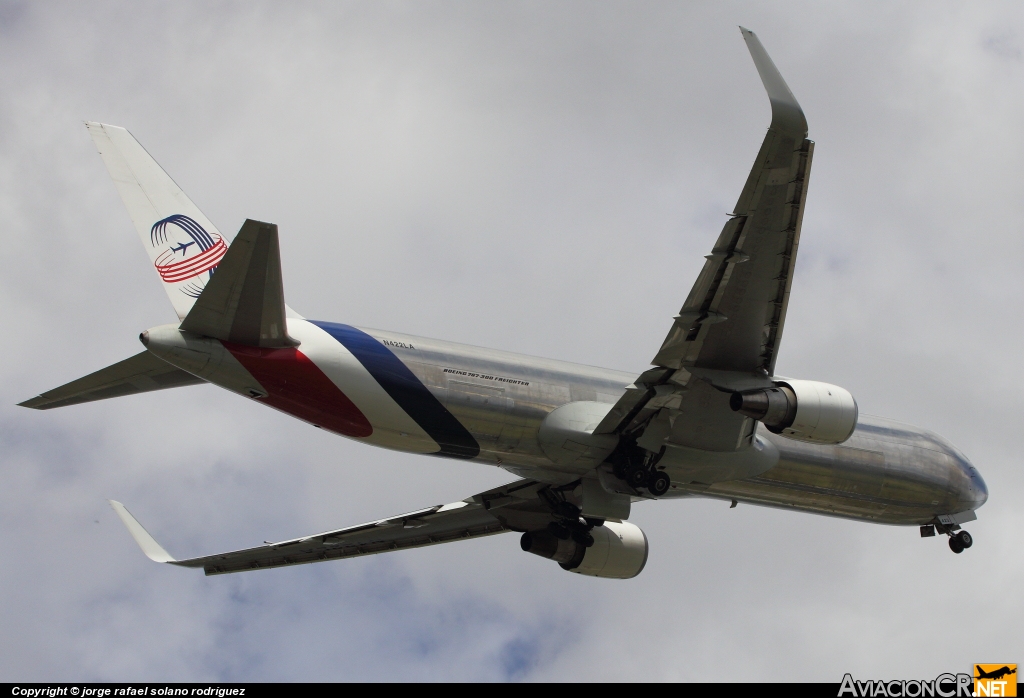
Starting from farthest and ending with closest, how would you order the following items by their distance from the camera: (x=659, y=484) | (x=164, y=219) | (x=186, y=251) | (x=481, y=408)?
(x=659, y=484)
(x=164, y=219)
(x=186, y=251)
(x=481, y=408)

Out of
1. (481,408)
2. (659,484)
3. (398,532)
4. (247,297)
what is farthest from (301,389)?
(398,532)

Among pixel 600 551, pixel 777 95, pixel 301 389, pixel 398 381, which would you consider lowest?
pixel 600 551

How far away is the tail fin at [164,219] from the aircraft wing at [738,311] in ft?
27.0

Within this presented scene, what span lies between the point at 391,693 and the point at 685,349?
25.4 ft

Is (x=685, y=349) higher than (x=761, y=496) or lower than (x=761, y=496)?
higher

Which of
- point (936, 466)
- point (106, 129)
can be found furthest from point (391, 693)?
point (936, 466)

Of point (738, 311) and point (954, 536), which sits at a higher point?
point (738, 311)

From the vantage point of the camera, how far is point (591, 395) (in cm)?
2358

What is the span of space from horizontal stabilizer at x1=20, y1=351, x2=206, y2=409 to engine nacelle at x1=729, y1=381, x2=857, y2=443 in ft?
32.8

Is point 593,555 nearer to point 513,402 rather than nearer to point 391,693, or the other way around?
point 513,402

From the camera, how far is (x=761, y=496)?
2558 centimetres

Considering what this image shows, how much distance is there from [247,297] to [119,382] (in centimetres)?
330

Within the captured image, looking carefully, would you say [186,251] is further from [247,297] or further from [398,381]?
[398,381]

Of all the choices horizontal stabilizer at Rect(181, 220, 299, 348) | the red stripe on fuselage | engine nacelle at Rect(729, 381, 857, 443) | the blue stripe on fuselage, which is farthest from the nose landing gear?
horizontal stabilizer at Rect(181, 220, 299, 348)
